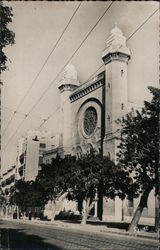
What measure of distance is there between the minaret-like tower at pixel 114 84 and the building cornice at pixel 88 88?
3.89 metres

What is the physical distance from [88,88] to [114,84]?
973 centimetres

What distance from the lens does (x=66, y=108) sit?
70312 mm

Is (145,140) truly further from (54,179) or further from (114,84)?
(114,84)

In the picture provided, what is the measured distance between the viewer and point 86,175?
3769cm

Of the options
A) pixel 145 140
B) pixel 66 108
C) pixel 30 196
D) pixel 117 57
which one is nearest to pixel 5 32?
pixel 145 140

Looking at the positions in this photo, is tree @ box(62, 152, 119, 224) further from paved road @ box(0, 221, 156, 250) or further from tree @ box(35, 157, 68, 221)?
paved road @ box(0, 221, 156, 250)

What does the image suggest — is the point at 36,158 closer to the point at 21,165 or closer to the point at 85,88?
the point at 21,165

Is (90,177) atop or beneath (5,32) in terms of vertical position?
beneath

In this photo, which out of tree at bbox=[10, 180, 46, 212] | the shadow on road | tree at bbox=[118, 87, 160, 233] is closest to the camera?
the shadow on road

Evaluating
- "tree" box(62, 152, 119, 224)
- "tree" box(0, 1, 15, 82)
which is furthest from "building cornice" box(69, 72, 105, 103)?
"tree" box(0, 1, 15, 82)

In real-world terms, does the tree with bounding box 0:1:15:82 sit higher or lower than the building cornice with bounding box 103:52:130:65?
lower

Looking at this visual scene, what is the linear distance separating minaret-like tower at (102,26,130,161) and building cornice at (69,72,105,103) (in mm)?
3887

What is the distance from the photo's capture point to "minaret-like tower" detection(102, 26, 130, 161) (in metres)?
54.1

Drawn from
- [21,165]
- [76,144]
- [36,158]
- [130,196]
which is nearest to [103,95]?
[76,144]
